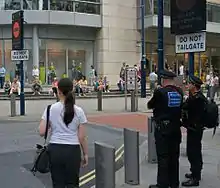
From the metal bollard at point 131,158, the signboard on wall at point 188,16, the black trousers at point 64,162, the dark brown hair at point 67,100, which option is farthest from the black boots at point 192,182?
the signboard on wall at point 188,16

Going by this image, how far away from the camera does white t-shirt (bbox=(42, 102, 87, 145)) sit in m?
4.48

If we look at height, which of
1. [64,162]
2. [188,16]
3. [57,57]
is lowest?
[64,162]

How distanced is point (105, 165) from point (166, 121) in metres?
1.04

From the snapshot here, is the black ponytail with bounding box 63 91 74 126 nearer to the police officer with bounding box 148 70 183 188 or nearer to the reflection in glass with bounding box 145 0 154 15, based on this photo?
the police officer with bounding box 148 70 183 188

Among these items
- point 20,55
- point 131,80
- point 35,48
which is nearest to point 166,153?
point 20,55

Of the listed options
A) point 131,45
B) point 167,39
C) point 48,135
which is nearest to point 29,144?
point 48,135

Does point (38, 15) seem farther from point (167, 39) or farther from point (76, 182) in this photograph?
point (76, 182)

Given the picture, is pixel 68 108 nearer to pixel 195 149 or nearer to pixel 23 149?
pixel 195 149

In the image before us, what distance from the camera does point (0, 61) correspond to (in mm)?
30141

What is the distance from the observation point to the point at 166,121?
5680 millimetres

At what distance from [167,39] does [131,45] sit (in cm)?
456

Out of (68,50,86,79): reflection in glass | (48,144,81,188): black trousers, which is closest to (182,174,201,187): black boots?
(48,144,81,188): black trousers

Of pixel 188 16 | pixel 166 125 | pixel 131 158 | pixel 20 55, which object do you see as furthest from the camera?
pixel 20 55

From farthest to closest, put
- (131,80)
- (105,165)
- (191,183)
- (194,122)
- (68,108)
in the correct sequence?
(131,80)
(191,183)
(194,122)
(105,165)
(68,108)
